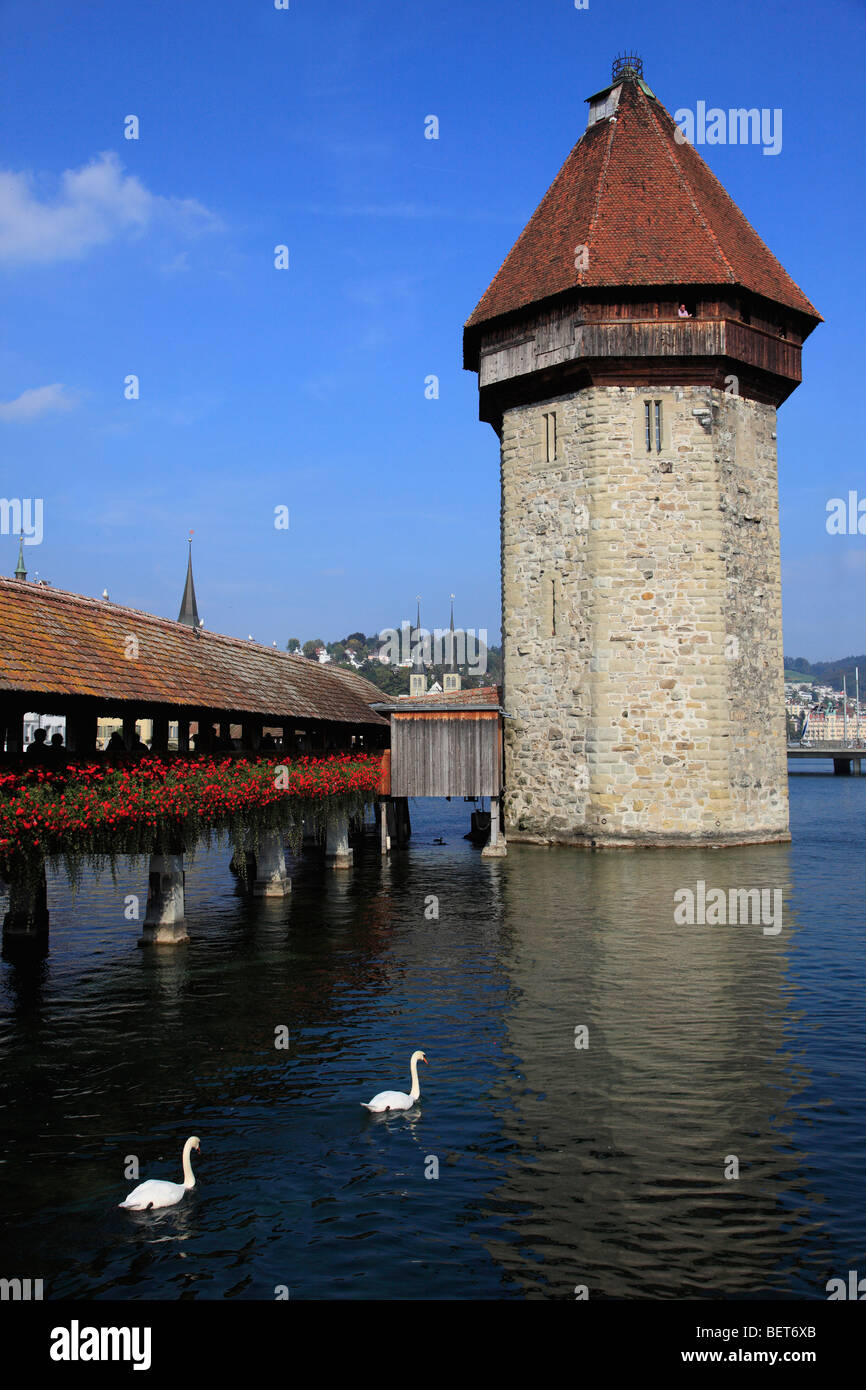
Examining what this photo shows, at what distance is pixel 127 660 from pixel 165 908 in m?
3.93

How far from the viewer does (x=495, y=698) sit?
31859 mm

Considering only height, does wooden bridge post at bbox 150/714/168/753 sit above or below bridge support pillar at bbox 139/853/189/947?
above

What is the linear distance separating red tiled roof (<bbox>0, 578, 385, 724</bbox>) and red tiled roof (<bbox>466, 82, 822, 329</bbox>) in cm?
1385

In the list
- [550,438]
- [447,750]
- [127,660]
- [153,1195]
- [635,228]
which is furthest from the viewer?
[550,438]

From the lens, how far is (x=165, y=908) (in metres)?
17.3

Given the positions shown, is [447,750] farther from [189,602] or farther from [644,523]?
[189,602]

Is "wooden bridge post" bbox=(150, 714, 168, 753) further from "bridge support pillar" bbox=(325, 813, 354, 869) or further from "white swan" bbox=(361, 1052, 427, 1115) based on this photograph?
"white swan" bbox=(361, 1052, 427, 1115)

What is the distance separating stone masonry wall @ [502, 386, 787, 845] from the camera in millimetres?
28594

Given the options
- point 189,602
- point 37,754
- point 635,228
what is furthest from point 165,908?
point 189,602

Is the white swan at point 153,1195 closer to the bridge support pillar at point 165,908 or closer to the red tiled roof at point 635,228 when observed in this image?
the bridge support pillar at point 165,908

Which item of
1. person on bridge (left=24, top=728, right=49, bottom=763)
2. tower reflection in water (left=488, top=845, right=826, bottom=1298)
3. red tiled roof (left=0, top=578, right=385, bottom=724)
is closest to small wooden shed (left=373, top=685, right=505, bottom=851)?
red tiled roof (left=0, top=578, right=385, bottom=724)
